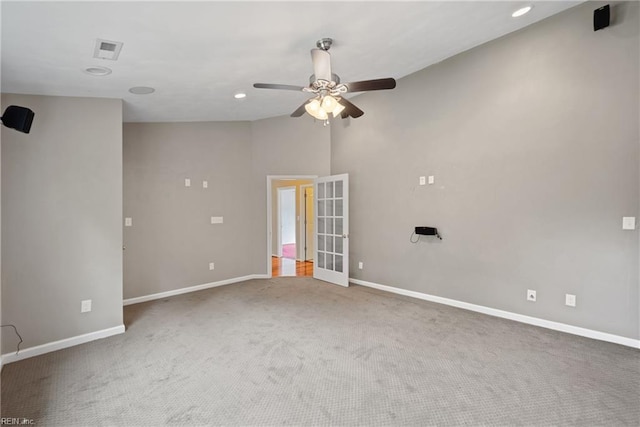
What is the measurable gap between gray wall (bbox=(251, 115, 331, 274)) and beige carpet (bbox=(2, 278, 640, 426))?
87.3 inches

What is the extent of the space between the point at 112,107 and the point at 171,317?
2.52 metres

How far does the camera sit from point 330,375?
2.55 meters

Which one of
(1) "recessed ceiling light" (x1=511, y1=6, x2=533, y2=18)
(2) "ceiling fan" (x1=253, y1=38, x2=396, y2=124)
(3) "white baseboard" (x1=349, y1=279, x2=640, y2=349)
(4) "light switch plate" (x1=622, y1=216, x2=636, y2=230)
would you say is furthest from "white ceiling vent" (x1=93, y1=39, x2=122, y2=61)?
(4) "light switch plate" (x1=622, y1=216, x2=636, y2=230)

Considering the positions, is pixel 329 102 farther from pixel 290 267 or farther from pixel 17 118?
pixel 290 267

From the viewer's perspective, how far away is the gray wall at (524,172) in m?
2.99

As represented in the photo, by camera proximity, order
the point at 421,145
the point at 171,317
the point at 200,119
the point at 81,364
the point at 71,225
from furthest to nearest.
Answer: the point at 200,119 < the point at 421,145 < the point at 171,317 < the point at 71,225 < the point at 81,364

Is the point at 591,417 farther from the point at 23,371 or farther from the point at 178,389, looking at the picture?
the point at 23,371

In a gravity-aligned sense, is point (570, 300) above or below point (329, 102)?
below

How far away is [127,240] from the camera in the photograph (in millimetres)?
4652

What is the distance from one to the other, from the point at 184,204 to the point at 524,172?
15.5ft

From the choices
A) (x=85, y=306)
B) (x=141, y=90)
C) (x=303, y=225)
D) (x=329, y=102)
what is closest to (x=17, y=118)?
(x=141, y=90)

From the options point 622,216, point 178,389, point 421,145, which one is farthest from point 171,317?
point 622,216

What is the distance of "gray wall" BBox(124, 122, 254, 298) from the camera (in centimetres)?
474

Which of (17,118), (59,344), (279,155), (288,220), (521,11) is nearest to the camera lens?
(17,118)
